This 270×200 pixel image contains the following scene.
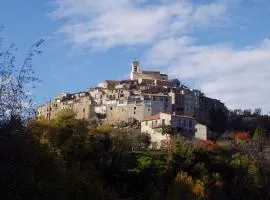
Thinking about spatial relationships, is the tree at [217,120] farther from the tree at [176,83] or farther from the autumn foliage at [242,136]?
the tree at [176,83]

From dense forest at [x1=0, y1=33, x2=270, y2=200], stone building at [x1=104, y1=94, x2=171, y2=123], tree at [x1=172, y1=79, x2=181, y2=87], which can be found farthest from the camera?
tree at [x1=172, y1=79, x2=181, y2=87]

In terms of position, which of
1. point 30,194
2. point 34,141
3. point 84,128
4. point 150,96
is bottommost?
point 30,194

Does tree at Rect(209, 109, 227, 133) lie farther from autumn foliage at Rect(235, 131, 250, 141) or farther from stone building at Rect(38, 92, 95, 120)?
stone building at Rect(38, 92, 95, 120)

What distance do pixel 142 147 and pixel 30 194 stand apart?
64217 millimetres

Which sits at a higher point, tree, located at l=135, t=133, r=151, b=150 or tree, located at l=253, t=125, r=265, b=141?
tree, located at l=253, t=125, r=265, b=141

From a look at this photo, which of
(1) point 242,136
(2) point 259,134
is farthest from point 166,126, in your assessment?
(2) point 259,134

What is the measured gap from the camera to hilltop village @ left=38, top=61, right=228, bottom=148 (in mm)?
88062

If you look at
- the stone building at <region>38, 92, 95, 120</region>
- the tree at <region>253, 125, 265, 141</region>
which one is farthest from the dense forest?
the stone building at <region>38, 92, 95, 120</region>

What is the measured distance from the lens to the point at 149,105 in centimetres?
9975

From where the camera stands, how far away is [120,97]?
345 ft

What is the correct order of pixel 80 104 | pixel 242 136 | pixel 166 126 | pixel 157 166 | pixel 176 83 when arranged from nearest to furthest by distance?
1. pixel 157 166
2. pixel 166 126
3. pixel 242 136
4. pixel 80 104
5. pixel 176 83

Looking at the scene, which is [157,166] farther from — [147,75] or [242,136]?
[147,75]

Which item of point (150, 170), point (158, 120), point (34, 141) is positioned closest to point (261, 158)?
point (150, 170)

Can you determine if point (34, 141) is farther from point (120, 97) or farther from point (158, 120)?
point (120, 97)
